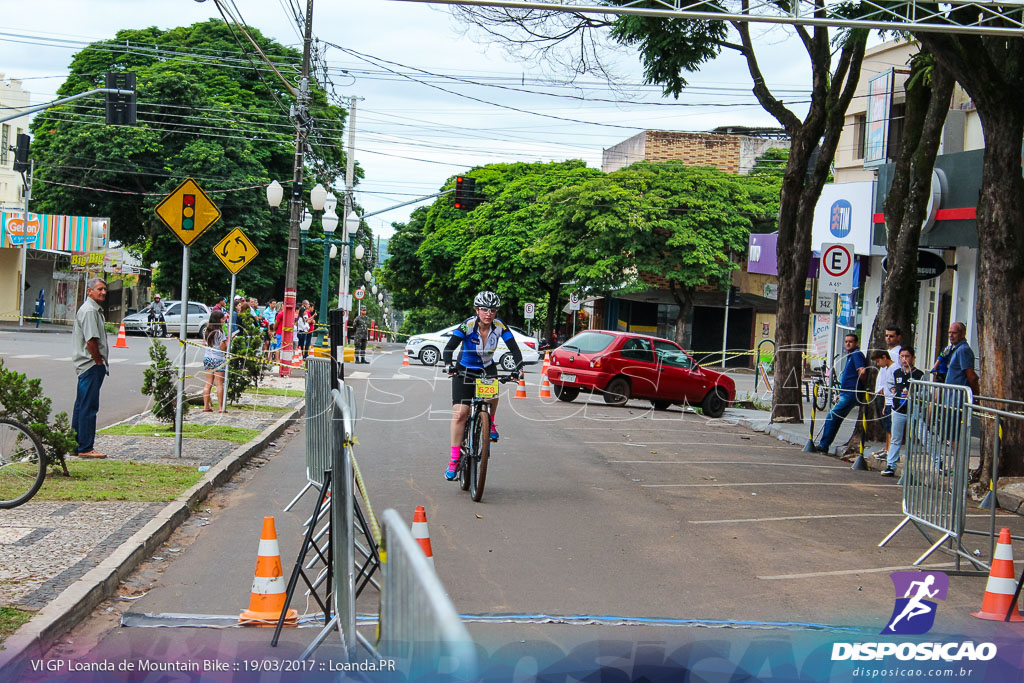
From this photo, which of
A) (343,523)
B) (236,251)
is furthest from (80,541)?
(236,251)

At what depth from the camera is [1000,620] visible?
6711 mm

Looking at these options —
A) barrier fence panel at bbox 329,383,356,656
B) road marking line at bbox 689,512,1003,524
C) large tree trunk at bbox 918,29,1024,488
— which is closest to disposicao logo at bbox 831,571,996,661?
road marking line at bbox 689,512,1003,524

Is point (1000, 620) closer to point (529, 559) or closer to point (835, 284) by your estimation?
point (529, 559)

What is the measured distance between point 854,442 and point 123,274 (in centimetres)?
4490

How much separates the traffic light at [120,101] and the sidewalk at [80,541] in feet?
48.6

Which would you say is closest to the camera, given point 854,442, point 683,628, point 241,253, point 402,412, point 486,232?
point 683,628

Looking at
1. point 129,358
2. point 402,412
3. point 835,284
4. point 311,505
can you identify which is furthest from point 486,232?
point 311,505

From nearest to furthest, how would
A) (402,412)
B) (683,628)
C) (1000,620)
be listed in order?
(683,628) → (1000,620) → (402,412)

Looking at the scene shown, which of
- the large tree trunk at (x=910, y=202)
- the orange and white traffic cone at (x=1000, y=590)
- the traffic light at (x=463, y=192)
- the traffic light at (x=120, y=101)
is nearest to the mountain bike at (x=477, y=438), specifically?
the orange and white traffic cone at (x=1000, y=590)

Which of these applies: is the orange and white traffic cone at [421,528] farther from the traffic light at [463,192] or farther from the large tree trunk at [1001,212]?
the traffic light at [463,192]

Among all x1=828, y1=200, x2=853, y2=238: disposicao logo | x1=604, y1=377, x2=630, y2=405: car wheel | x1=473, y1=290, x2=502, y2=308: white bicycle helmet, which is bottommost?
x1=604, y1=377, x2=630, y2=405: car wheel

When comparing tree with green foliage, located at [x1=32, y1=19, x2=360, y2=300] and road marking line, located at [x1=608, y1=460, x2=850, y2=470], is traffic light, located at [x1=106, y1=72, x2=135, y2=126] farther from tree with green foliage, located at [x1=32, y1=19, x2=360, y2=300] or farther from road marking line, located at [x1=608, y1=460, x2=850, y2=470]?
tree with green foliage, located at [x1=32, y1=19, x2=360, y2=300]

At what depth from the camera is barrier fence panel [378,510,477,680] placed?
2.37 metres

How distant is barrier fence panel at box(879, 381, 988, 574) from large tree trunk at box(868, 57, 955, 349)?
697 cm
